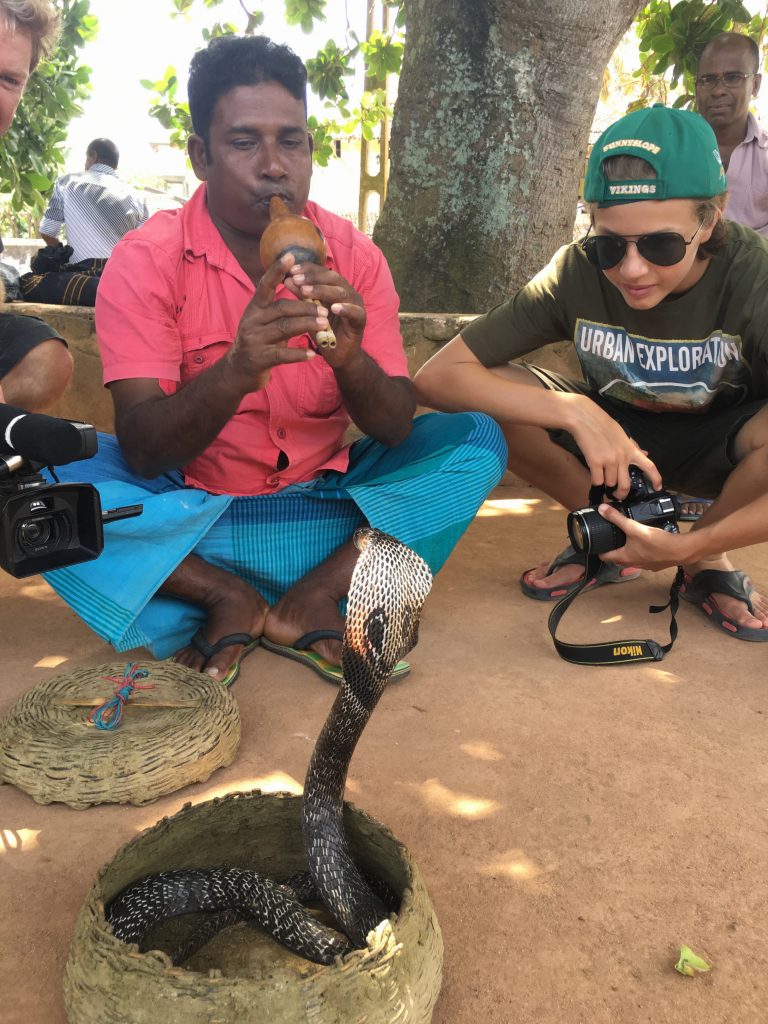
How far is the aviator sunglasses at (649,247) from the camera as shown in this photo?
8.19 feet

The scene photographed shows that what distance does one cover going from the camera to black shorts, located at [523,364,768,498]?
3.00 m

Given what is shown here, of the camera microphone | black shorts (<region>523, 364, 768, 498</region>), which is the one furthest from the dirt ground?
the camera microphone

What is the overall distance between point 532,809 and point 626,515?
993mm

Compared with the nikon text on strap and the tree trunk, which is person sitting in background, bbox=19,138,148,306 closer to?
the tree trunk

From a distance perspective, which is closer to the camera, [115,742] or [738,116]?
[115,742]

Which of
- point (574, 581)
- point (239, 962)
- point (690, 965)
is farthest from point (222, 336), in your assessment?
point (690, 965)

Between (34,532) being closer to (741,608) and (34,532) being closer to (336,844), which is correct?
(336,844)

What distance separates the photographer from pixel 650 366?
9.56 feet

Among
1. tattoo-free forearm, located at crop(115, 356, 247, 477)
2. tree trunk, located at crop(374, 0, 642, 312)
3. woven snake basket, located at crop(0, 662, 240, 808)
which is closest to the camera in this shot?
woven snake basket, located at crop(0, 662, 240, 808)

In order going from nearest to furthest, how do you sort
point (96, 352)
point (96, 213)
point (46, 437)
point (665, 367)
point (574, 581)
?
point (46, 437)
point (665, 367)
point (574, 581)
point (96, 352)
point (96, 213)

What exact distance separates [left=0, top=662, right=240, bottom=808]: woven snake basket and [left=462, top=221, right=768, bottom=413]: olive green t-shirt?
1.51 metres

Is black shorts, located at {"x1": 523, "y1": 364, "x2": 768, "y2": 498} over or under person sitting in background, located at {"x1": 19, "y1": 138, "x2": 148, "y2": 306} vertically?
under

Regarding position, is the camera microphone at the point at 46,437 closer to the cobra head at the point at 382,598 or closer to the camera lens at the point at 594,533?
the cobra head at the point at 382,598

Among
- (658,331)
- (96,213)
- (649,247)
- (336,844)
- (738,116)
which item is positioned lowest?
(336,844)
